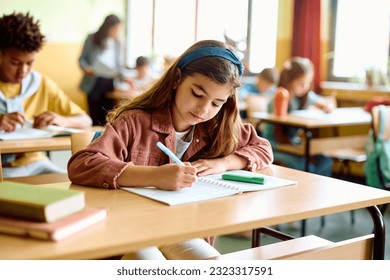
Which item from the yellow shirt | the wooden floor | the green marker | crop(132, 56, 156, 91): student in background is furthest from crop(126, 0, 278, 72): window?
the green marker

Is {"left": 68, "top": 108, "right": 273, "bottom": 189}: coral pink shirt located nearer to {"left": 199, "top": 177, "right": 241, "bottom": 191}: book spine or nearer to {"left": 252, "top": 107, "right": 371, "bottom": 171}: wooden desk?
{"left": 199, "top": 177, "right": 241, "bottom": 191}: book spine

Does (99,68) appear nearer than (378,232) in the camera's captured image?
No

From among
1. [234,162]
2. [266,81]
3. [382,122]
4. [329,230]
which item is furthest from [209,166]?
[266,81]

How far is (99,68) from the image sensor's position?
6.09m

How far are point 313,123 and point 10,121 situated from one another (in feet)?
5.81

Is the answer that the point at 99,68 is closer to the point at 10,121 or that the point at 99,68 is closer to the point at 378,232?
the point at 10,121

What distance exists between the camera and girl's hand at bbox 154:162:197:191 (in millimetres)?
1385

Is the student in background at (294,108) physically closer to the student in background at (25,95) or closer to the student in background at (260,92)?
the student in background at (260,92)

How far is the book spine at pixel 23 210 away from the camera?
102cm

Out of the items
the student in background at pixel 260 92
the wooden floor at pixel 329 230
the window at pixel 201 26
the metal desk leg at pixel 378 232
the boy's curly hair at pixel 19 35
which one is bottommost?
the wooden floor at pixel 329 230

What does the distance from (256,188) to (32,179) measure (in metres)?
1.32

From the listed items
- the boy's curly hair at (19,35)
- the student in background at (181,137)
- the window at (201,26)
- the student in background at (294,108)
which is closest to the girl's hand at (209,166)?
the student in background at (181,137)

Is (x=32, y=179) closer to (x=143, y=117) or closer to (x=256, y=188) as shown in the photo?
(x=143, y=117)

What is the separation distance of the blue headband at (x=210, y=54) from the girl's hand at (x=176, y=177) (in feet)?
1.26
